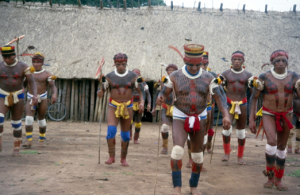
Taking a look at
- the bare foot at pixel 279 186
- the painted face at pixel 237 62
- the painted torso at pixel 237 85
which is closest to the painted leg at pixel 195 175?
the bare foot at pixel 279 186

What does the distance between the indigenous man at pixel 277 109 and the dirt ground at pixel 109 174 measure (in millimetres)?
374

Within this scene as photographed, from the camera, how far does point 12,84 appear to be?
649 centimetres

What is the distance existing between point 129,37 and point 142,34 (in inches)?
25.7

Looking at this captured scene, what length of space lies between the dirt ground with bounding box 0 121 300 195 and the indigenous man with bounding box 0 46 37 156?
2.84 ft

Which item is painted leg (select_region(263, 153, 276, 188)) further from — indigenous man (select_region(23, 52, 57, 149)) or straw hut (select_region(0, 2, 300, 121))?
straw hut (select_region(0, 2, 300, 121))

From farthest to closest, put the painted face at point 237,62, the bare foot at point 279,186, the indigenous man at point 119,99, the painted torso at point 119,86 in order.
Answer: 1. the painted face at point 237,62
2. the painted torso at point 119,86
3. the indigenous man at point 119,99
4. the bare foot at point 279,186

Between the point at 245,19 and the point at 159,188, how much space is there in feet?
48.1

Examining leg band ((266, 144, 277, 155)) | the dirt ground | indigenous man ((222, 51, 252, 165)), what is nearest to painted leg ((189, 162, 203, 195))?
the dirt ground

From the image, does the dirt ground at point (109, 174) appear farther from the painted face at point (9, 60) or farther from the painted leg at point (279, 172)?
the painted face at point (9, 60)

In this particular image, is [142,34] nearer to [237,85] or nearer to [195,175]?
[237,85]

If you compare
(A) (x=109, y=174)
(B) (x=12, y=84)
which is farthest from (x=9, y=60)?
(A) (x=109, y=174)

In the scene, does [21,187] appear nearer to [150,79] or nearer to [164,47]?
[150,79]

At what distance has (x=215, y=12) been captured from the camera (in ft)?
58.3

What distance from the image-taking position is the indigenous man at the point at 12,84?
641 cm
